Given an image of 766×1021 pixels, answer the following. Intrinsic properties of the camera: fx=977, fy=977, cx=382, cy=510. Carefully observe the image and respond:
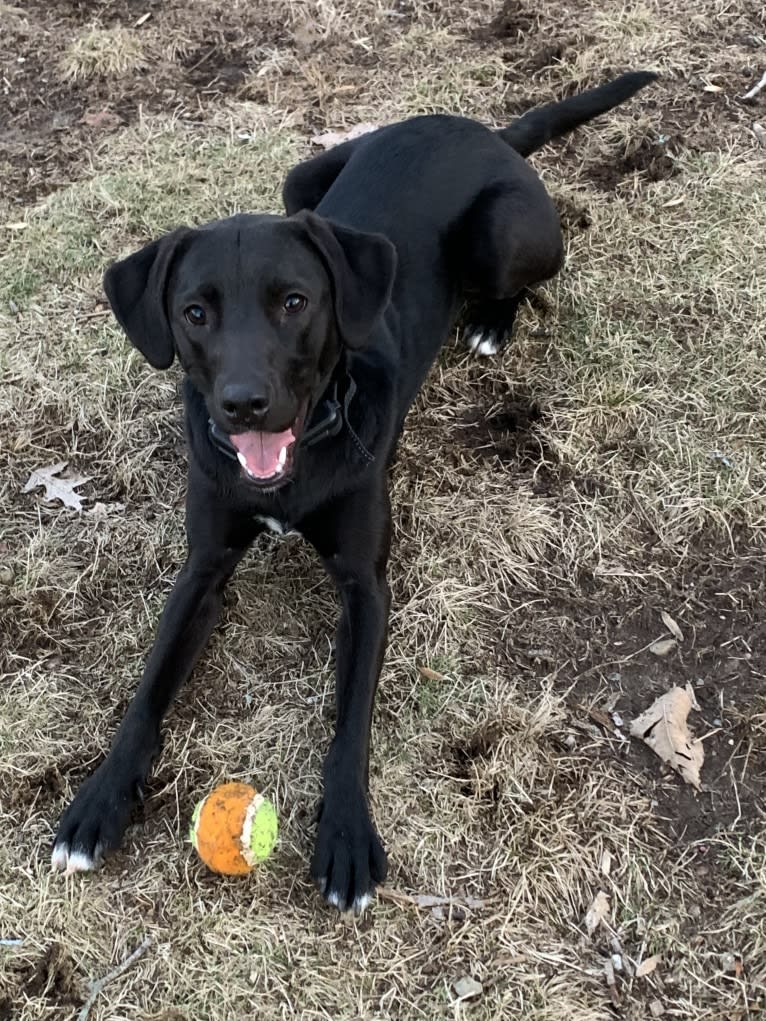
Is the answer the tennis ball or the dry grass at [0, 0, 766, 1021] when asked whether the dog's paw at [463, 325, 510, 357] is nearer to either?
the dry grass at [0, 0, 766, 1021]

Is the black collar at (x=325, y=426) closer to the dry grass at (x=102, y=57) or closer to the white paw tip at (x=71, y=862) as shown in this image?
the white paw tip at (x=71, y=862)

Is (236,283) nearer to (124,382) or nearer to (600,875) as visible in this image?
(124,382)

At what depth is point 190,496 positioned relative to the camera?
2.92 meters

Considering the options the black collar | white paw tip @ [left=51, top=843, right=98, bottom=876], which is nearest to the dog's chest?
the black collar

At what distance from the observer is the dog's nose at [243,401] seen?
235 centimetres

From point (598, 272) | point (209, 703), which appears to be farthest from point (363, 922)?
point (598, 272)

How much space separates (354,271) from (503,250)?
42.5 inches

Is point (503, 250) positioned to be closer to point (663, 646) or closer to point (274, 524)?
point (274, 524)

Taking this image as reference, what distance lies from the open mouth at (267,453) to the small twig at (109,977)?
1.21 m

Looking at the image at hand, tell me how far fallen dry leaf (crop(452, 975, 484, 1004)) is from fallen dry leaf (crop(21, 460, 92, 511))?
2041mm

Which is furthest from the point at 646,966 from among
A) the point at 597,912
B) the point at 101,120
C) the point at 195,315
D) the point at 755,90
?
the point at 101,120

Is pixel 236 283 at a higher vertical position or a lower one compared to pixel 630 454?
higher

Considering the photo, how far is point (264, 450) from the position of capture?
103 inches

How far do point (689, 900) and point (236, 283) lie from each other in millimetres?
1938
